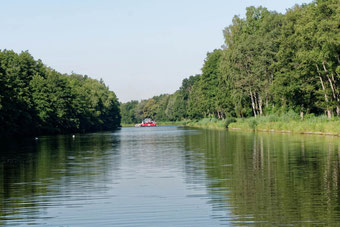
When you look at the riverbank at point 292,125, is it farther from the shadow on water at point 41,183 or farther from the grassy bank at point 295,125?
the shadow on water at point 41,183

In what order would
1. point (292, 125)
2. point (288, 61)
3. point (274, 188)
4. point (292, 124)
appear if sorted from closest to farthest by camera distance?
point (274, 188) < point (292, 125) < point (292, 124) < point (288, 61)

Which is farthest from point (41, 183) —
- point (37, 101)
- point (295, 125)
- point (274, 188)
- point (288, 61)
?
point (37, 101)

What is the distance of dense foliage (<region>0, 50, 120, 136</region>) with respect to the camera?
83.4m

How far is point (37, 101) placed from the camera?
105m

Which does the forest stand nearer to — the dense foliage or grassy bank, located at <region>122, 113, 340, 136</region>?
grassy bank, located at <region>122, 113, 340, 136</region>

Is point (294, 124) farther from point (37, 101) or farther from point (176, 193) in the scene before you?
point (37, 101)

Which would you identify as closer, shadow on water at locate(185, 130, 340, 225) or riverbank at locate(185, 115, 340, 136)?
shadow on water at locate(185, 130, 340, 225)

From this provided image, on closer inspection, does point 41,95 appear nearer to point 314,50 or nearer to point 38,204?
point 314,50

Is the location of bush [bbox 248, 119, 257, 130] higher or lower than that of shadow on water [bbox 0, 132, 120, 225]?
higher

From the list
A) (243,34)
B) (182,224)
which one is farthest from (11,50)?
(182,224)

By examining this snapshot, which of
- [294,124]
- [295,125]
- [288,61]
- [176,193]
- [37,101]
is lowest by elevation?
[176,193]

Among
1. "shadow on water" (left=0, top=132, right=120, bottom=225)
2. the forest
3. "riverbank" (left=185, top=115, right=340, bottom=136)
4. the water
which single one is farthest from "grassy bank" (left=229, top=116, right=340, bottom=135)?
"shadow on water" (left=0, top=132, right=120, bottom=225)

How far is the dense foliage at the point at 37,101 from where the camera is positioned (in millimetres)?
83438

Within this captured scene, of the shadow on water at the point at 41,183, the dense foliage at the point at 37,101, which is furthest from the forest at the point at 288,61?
the dense foliage at the point at 37,101
